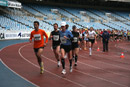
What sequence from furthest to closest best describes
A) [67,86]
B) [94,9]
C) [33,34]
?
1. [94,9]
2. [33,34]
3. [67,86]

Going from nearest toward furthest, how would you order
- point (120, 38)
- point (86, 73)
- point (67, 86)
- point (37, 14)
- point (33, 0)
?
point (67, 86) < point (86, 73) < point (120, 38) < point (37, 14) < point (33, 0)

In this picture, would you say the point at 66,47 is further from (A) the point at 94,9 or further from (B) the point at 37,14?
(A) the point at 94,9

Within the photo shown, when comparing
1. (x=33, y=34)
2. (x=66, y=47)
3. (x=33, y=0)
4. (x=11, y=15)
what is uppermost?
(x=33, y=0)

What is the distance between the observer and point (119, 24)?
178 feet

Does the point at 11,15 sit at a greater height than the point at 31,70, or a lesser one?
greater

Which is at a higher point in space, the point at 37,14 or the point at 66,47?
the point at 37,14

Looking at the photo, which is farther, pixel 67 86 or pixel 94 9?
pixel 94 9

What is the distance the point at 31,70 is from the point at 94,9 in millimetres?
51513

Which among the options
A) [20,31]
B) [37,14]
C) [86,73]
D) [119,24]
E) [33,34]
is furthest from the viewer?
[119,24]

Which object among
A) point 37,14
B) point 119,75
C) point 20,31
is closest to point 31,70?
point 119,75

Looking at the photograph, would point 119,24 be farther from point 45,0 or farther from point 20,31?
point 20,31

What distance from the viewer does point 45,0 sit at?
4869 cm

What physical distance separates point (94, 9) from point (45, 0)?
55.0 ft

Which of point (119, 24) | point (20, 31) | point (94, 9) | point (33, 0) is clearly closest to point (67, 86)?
point (20, 31)
